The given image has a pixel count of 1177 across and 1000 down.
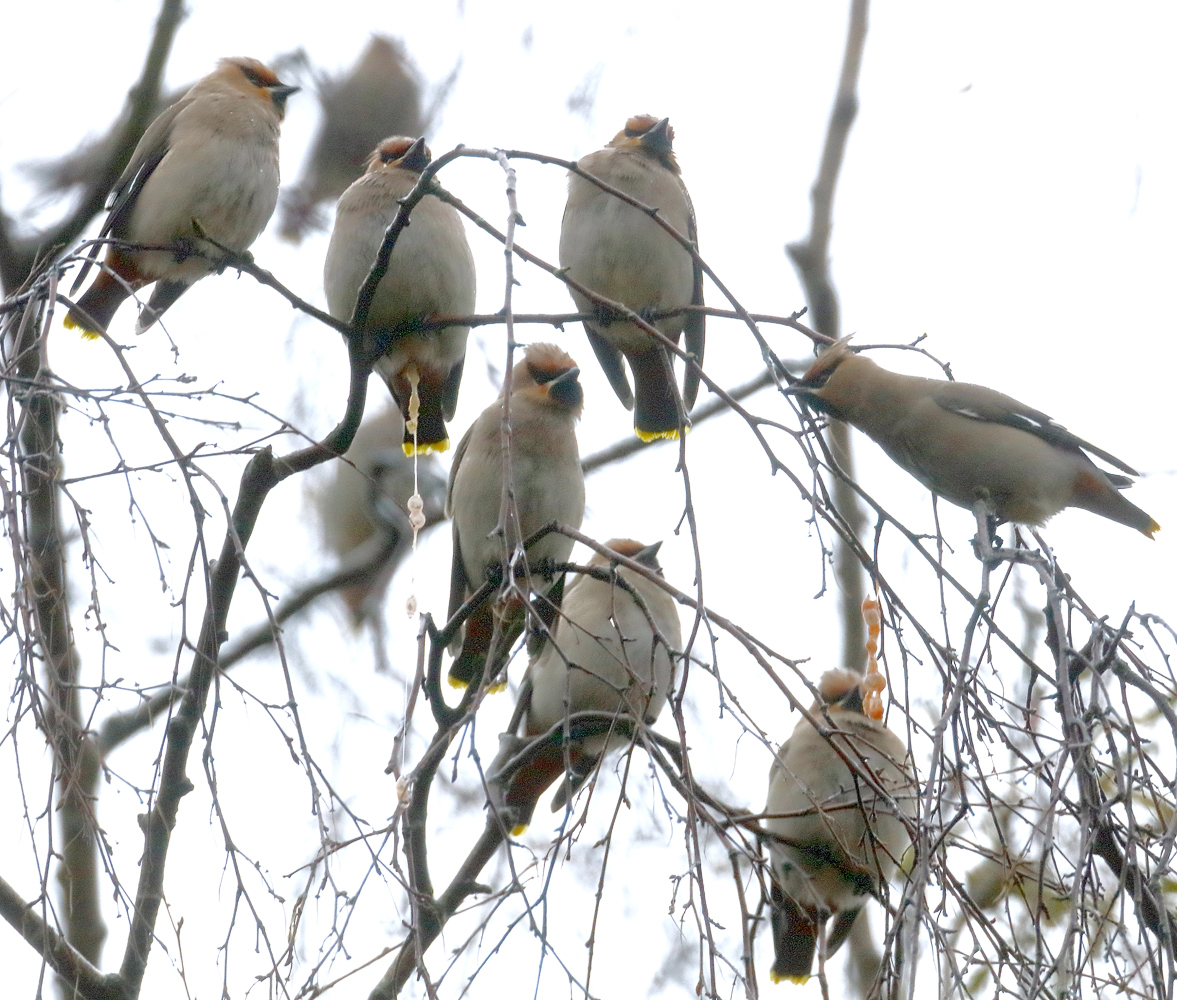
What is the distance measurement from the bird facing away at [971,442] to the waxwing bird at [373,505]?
3.56 meters

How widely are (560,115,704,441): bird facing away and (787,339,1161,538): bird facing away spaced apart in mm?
1071

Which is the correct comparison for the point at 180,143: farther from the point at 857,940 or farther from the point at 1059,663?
the point at 857,940

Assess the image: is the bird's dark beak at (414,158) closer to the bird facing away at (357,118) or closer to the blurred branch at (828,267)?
the blurred branch at (828,267)

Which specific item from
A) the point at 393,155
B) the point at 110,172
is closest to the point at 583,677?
the point at 393,155

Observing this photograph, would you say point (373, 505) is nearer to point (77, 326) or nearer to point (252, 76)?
point (252, 76)

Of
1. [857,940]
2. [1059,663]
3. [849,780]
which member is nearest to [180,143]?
[849,780]

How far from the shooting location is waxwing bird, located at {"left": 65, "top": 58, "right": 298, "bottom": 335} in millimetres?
5102

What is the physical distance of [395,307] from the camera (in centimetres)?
474

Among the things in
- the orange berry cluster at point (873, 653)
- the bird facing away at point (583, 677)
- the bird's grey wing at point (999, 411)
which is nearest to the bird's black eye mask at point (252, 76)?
the bird facing away at point (583, 677)

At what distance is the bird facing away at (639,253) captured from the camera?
5.55 metres

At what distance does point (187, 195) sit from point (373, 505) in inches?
147

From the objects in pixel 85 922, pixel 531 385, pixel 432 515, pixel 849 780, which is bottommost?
pixel 85 922

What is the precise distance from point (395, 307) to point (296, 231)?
143 inches

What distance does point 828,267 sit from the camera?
24.5ft
